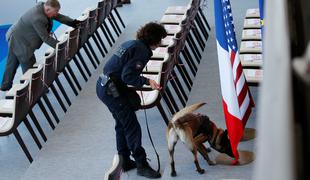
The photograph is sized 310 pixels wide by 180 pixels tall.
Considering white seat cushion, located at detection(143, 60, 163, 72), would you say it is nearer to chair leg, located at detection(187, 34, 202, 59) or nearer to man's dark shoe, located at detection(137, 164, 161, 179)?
chair leg, located at detection(187, 34, 202, 59)

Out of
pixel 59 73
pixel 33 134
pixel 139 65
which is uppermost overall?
pixel 139 65

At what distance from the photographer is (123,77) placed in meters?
4.36

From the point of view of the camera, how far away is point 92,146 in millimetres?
5602

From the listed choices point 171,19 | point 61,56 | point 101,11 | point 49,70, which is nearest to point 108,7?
point 101,11

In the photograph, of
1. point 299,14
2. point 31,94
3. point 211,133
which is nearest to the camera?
point 299,14

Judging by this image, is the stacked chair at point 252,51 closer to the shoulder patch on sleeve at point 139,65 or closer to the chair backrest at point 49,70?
the shoulder patch on sleeve at point 139,65

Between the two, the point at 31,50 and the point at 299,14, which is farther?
the point at 31,50

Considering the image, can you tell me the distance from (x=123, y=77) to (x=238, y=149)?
133 cm

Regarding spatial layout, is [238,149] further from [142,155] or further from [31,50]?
[31,50]

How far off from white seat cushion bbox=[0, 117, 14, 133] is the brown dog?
1614 millimetres

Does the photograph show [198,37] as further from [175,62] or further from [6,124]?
[6,124]

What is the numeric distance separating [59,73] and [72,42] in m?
0.53

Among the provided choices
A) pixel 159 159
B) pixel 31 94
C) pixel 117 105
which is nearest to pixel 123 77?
pixel 117 105

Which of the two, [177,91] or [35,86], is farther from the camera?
[177,91]
